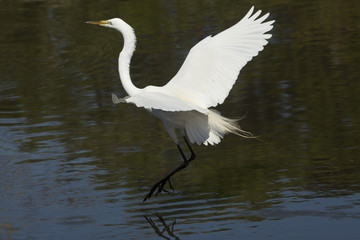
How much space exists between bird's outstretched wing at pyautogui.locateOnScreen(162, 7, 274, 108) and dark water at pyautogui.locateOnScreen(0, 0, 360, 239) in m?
0.67

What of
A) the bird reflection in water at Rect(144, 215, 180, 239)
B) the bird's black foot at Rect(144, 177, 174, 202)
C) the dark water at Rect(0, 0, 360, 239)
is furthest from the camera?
the bird's black foot at Rect(144, 177, 174, 202)

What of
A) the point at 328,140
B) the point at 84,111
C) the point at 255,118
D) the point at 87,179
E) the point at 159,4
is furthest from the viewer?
the point at 159,4

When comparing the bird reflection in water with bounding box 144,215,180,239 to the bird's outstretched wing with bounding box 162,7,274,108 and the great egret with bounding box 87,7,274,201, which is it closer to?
the great egret with bounding box 87,7,274,201

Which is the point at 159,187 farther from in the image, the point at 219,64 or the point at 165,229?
the point at 219,64

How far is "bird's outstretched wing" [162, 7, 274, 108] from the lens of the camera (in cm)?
557

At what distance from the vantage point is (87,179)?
602 cm

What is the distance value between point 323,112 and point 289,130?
2.03ft

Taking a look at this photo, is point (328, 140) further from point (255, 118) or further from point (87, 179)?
point (87, 179)

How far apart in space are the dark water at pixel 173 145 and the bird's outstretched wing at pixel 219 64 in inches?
26.5

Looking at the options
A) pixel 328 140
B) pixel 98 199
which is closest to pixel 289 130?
pixel 328 140

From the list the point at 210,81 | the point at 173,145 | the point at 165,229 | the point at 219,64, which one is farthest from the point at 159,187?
the point at 173,145

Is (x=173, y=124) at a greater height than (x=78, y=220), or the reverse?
(x=173, y=124)

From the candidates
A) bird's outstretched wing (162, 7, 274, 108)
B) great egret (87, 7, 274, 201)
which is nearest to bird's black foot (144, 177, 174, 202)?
great egret (87, 7, 274, 201)

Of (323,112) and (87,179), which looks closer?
(87,179)
